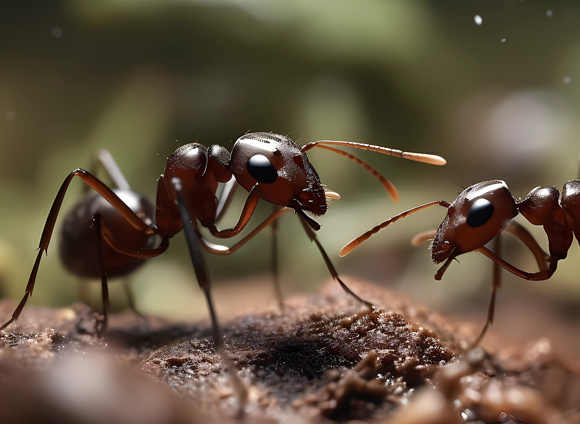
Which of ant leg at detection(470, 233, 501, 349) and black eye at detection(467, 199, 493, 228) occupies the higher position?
black eye at detection(467, 199, 493, 228)

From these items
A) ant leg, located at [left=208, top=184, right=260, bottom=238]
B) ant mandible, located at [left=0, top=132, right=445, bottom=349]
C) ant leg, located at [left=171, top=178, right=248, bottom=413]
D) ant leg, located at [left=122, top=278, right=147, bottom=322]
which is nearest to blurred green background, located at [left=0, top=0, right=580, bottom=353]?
ant leg, located at [left=122, top=278, right=147, bottom=322]

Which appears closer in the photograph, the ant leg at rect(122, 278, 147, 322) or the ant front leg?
the ant front leg

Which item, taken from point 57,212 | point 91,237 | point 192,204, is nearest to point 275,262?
point 192,204

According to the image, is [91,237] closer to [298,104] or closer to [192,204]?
[192,204]

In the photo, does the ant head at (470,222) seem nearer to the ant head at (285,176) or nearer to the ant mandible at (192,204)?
the ant mandible at (192,204)

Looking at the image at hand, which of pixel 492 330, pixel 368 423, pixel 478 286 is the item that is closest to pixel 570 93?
A: pixel 478 286

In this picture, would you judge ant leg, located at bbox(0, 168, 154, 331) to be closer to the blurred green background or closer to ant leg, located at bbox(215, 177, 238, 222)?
ant leg, located at bbox(215, 177, 238, 222)

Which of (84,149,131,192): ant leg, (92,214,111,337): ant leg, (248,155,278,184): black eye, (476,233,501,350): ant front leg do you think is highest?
(84,149,131,192): ant leg

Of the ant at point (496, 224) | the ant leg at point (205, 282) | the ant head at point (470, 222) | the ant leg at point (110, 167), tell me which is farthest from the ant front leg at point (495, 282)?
the ant leg at point (110, 167)
